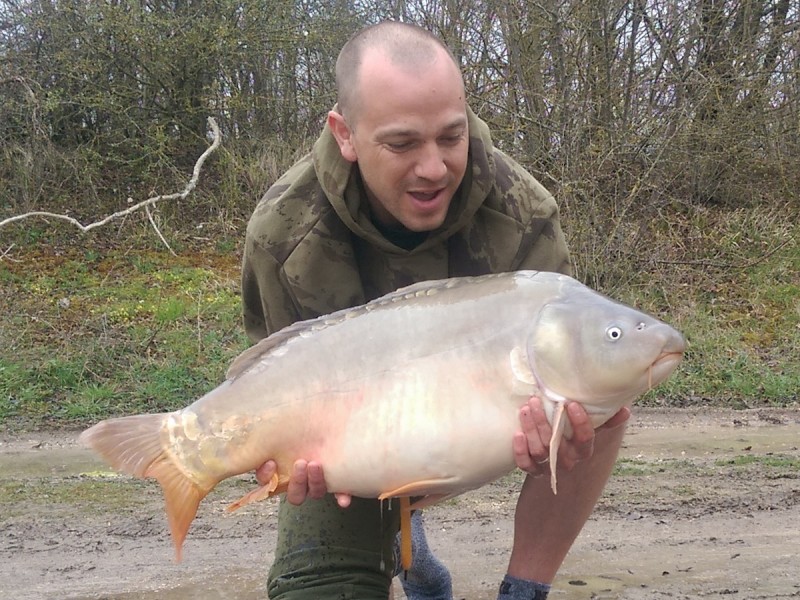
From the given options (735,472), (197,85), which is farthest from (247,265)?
(197,85)

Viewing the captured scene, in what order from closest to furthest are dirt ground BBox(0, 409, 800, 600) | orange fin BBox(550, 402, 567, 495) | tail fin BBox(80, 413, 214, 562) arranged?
orange fin BBox(550, 402, 567, 495) < tail fin BBox(80, 413, 214, 562) < dirt ground BBox(0, 409, 800, 600)

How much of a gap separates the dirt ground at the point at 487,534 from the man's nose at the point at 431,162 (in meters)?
1.63

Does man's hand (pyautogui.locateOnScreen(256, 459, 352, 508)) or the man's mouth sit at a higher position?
the man's mouth

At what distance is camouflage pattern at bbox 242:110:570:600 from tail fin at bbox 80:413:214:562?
1.53ft

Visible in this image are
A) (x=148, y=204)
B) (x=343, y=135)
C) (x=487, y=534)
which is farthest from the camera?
(x=148, y=204)

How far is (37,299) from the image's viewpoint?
7.29 m

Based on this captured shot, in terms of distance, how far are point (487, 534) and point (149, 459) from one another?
1.92 metres

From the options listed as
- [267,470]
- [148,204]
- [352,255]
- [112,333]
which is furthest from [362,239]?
[148,204]

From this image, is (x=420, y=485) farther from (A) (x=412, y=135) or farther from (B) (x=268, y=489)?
(A) (x=412, y=135)

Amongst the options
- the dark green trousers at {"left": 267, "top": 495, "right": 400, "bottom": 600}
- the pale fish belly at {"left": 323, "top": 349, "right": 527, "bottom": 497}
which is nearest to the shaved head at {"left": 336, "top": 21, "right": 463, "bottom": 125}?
the pale fish belly at {"left": 323, "top": 349, "right": 527, "bottom": 497}

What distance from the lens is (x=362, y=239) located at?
2.80 metres

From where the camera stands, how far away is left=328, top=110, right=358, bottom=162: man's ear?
261 centimetres

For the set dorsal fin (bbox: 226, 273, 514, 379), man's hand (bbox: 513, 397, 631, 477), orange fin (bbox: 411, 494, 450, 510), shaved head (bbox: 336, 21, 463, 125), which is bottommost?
orange fin (bbox: 411, 494, 450, 510)

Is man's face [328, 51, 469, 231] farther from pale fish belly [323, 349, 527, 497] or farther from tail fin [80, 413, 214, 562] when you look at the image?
tail fin [80, 413, 214, 562]
